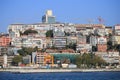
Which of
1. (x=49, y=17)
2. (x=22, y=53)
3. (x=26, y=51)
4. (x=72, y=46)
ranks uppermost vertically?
(x=49, y=17)

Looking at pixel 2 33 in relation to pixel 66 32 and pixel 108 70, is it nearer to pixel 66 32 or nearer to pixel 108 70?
pixel 66 32

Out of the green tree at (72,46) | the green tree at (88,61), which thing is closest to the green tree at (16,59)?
the green tree at (88,61)

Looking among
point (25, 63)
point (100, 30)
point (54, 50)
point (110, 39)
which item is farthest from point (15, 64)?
point (100, 30)

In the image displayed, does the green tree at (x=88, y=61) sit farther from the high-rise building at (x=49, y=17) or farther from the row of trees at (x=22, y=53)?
the high-rise building at (x=49, y=17)

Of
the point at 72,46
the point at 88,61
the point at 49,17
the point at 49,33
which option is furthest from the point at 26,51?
the point at 49,17

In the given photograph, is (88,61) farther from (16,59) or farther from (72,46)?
(72,46)

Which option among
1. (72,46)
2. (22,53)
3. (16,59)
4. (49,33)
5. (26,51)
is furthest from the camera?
(49,33)

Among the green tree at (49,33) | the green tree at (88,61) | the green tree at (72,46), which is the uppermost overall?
the green tree at (49,33)

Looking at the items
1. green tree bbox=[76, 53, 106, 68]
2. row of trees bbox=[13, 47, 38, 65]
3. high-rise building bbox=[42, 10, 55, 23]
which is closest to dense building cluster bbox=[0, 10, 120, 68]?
row of trees bbox=[13, 47, 38, 65]
